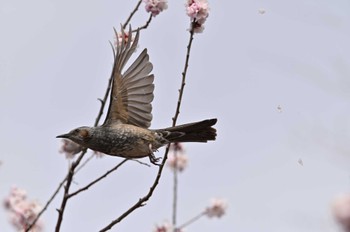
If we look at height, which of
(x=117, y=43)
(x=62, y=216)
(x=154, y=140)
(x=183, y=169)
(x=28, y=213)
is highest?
(x=183, y=169)

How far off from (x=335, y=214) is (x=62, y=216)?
2846 mm

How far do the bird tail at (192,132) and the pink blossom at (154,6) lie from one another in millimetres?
964

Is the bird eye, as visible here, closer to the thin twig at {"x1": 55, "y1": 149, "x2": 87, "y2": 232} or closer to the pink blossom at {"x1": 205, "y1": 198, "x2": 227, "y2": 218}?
the thin twig at {"x1": 55, "y1": 149, "x2": 87, "y2": 232}

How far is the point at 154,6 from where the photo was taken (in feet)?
15.5

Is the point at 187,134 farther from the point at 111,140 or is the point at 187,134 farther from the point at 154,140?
the point at 111,140

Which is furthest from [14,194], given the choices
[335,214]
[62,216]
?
[335,214]

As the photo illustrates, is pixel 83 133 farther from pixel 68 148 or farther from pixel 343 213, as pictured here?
pixel 343 213

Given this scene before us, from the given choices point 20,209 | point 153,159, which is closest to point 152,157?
point 153,159

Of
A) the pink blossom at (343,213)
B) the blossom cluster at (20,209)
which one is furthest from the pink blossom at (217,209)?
the pink blossom at (343,213)

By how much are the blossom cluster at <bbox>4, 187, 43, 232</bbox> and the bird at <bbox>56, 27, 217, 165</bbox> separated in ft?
5.11

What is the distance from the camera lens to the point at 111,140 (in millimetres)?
4328

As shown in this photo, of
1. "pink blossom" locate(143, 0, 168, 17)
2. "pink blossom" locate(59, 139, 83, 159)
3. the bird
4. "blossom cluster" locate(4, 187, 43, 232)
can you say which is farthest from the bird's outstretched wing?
"blossom cluster" locate(4, 187, 43, 232)

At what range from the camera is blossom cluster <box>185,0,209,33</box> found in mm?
4215

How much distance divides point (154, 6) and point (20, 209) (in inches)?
98.7
